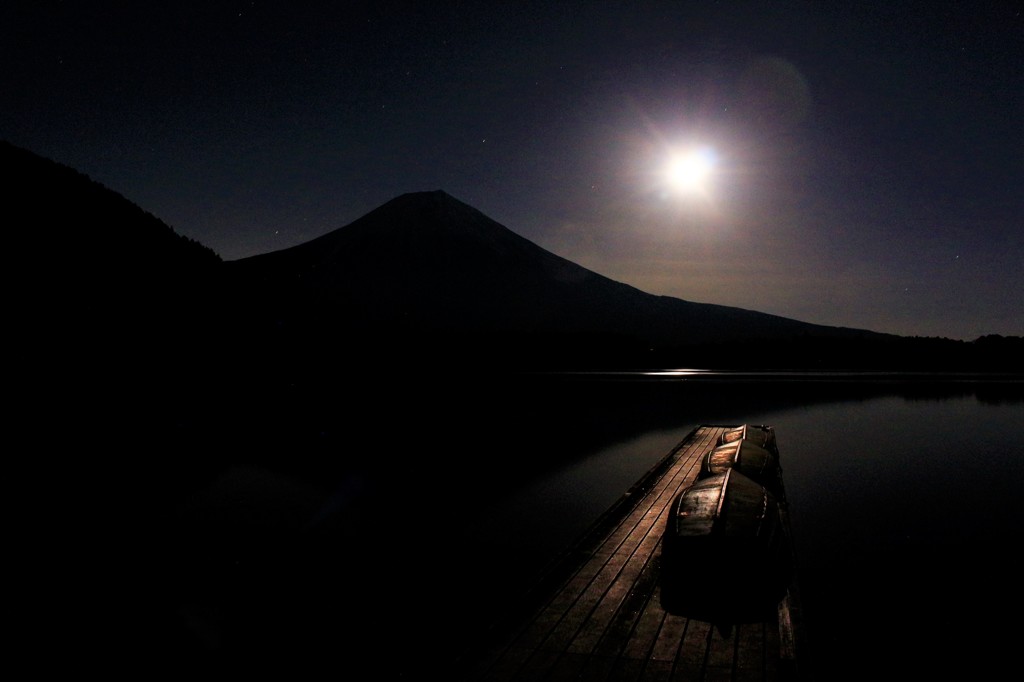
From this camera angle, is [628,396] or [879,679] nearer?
[879,679]

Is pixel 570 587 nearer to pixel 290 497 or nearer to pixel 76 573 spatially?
pixel 76 573

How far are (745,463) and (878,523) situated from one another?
1043 cm

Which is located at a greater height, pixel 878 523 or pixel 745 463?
pixel 745 463

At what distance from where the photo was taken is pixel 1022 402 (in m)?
66.9

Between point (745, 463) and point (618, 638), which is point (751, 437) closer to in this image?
point (745, 463)

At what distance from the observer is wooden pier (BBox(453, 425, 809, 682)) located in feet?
27.9

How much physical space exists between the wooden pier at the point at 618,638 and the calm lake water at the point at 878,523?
4.04 ft

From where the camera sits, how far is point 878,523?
24.2 m

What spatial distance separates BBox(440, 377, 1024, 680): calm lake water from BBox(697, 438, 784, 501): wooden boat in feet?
9.68

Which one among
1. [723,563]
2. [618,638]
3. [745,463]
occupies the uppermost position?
[745,463]

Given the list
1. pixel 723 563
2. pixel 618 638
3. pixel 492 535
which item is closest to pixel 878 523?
pixel 492 535

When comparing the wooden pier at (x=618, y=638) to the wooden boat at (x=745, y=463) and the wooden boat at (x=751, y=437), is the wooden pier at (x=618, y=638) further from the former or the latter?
the wooden boat at (x=751, y=437)

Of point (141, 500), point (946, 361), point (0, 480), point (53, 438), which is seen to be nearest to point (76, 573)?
point (141, 500)

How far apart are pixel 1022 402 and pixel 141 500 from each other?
8421 cm
